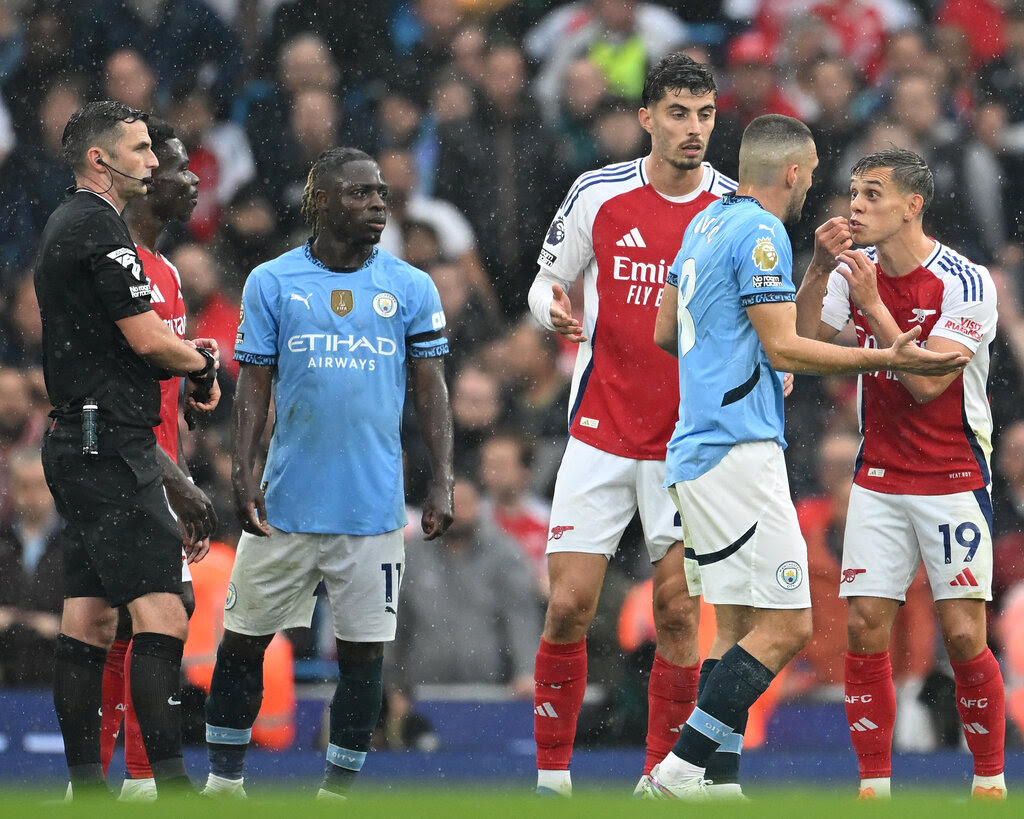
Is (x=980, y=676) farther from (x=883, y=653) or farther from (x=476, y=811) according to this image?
(x=476, y=811)

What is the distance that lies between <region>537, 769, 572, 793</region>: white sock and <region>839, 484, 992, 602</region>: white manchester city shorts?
138 centimetres

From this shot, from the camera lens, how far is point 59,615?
354 inches

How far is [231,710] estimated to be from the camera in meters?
6.78

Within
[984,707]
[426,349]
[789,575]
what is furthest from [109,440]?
[984,707]

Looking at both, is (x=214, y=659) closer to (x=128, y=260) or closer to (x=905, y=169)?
(x=128, y=260)

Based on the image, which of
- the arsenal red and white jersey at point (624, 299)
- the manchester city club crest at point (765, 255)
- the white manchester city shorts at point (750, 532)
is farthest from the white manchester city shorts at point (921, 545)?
the manchester city club crest at point (765, 255)

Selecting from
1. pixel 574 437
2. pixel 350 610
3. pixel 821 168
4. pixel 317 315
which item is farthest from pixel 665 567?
pixel 821 168

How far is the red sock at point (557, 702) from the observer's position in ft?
22.2

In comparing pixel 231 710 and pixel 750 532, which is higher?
pixel 750 532

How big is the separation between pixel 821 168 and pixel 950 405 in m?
4.39

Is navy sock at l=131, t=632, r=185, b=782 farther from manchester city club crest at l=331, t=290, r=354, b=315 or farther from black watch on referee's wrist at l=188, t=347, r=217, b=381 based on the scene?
manchester city club crest at l=331, t=290, r=354, b=315

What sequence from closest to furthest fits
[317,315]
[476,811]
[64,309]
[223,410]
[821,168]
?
[476,811] < [64,309] < [317,315] < [223,410] < [821,168]

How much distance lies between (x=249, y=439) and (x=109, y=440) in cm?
75

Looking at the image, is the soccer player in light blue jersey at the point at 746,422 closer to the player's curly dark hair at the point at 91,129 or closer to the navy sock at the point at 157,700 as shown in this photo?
the navy sock at the point at 157,700
